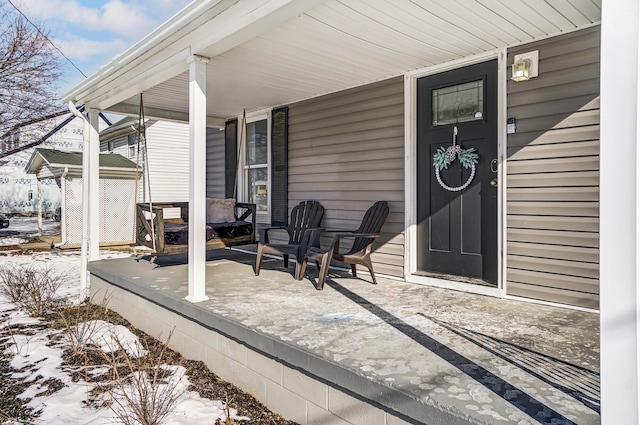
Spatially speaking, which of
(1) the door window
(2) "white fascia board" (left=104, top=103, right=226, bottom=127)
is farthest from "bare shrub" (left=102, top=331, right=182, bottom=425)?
(2) "white fascia board" (left=104, top=103, right=226, bottom=127)

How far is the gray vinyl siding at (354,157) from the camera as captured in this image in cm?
444

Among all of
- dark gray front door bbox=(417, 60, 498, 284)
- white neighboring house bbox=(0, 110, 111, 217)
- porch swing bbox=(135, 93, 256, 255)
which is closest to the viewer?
dark gray front door bbox=(417, 60, 498, 284)

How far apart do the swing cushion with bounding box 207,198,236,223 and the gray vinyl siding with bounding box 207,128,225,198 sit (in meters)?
1.65

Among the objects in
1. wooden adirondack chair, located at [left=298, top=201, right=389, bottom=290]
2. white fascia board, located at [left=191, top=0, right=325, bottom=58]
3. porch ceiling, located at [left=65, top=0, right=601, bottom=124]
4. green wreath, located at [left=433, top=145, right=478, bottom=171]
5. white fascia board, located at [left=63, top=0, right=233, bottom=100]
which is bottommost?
wooden adirondack chair, located at [left=298, top=201, right=389, bottom=290]

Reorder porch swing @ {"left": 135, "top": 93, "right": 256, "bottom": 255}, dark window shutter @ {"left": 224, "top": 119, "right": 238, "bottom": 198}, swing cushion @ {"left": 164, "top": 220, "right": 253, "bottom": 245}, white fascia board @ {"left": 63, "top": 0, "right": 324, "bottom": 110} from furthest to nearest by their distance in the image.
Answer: dark window shutter @ {"left": 224, "top": 119, "right": 238, "bottom": 198}, swing cushion @ {"left": 164, "top": 220, "right": 253, "bottom": 245}, porch swing @ {"left": 135, "top": 93, "right": 256, "bottom": 255}, white fascia board @ {"left": 63, "top": 0, "right": 324, "bottom": 110}

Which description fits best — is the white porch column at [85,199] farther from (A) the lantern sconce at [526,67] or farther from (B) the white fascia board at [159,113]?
(A) the lantern sconce at [526,67]

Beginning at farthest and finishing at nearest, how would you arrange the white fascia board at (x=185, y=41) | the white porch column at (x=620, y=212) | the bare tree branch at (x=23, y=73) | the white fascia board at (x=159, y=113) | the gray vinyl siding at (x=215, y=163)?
the bare tree branch at (x=23, y=73) < the gray vinyl siding at (x=215, y=163) < the white fascia board at (x=159, y=113) < the white fascia board at (x=185, y=41) < the white porch column at (x=620, y=212)

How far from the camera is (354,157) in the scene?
488cm

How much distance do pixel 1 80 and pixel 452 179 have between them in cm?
1537

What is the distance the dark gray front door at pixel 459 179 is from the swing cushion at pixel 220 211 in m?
2.45

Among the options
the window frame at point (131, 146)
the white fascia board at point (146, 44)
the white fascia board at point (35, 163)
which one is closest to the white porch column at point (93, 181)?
the white fascia board at point (146, 44)

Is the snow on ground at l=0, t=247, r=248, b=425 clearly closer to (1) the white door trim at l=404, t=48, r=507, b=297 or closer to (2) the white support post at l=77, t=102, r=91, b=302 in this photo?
(2) the white support post at l=77, t=102, r=91, b=302

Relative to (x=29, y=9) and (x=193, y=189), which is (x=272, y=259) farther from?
(x=29, y=9)

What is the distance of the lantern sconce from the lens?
3.38 m
